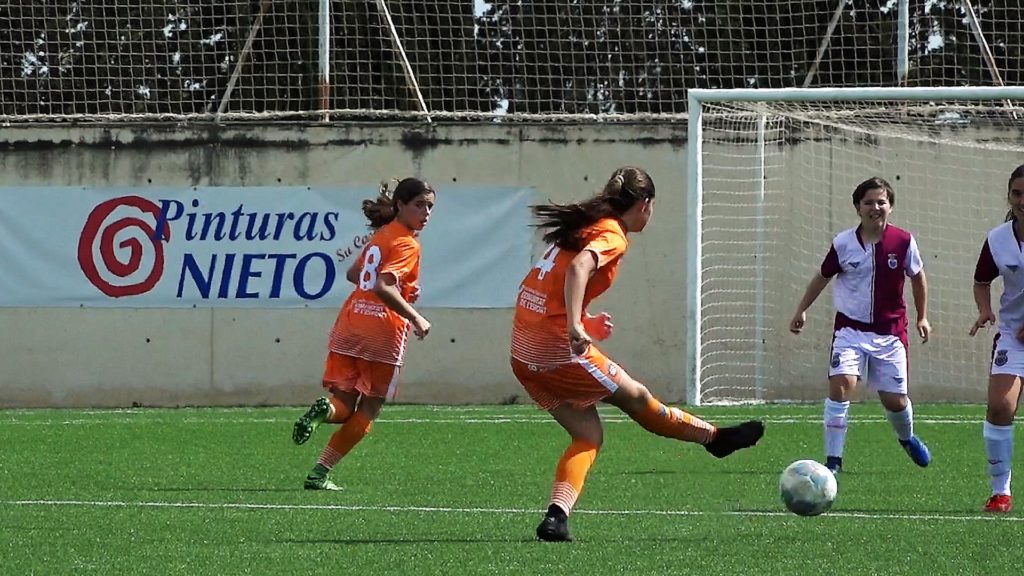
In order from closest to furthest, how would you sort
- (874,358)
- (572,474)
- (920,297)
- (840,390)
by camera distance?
(572,474), (840,390), (874,358), (920,297)

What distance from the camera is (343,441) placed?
8898 mm

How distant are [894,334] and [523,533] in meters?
3.36

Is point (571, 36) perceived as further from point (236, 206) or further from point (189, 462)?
point (189, 462)

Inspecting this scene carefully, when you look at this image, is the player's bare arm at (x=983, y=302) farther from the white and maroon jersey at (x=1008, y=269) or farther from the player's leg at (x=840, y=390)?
the player's leg at (x=840, y=390)

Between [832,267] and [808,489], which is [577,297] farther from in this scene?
[832,267]

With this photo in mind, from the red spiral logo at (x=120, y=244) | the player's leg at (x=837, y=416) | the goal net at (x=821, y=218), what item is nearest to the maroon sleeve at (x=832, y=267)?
the player's leg at (x=837, y=416)

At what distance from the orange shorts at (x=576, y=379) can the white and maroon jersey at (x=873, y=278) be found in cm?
307

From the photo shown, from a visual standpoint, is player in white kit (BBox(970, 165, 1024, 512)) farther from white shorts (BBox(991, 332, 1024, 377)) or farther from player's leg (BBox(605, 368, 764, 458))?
player's leg (BBox(605, 368, 764, 458))

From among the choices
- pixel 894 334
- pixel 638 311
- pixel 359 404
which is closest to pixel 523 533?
pixel 359 404

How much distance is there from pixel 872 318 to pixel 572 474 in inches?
132

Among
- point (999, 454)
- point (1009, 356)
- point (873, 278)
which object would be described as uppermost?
point (873, 278)

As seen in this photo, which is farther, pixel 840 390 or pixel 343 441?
pixel 840 390

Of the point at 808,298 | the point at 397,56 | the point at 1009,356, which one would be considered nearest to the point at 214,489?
the point at 808,298

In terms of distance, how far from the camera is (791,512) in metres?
7.46
